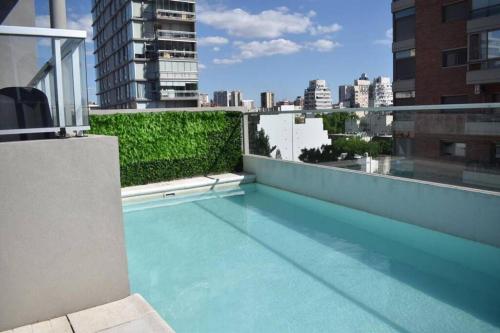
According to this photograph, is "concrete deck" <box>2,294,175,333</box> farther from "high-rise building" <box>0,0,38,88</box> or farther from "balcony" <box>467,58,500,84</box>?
"balcony" <box>467,58,500,84</box>

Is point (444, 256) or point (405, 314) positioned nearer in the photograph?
point (405, 314)

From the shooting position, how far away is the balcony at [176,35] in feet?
189

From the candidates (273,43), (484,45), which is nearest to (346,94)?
(273,43)

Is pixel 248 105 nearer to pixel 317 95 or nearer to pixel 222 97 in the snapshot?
pixel 222 97

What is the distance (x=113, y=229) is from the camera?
13.1ft

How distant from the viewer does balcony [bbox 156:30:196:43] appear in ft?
189

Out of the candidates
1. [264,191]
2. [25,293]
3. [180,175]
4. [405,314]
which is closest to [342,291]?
[405,314]

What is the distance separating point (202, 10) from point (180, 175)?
5267 centimetres

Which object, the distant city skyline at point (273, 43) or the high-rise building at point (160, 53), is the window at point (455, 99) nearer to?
the distant city skyline at point (273, 43)

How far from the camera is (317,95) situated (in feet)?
384

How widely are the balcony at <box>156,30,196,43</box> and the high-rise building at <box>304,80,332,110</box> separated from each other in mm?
60896

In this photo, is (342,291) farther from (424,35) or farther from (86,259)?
(424,35)

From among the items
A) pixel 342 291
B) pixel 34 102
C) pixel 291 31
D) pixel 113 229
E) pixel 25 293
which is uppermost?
pixel 291 31

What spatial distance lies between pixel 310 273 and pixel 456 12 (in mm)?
28015
